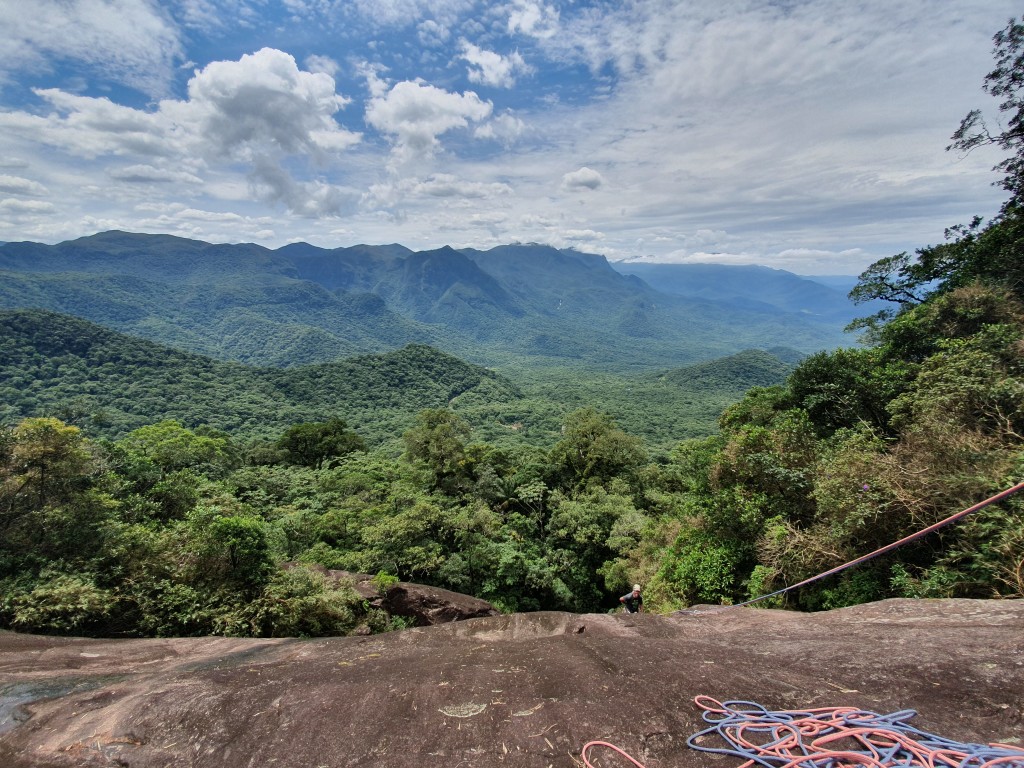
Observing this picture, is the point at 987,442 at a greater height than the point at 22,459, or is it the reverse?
the point at 987,442

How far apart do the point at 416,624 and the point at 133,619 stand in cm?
631

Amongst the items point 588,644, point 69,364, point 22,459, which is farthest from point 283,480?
point 69,364

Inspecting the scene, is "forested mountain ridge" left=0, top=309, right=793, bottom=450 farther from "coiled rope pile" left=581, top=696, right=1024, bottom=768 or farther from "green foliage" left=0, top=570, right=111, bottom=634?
"coiled rope pile" left=581, top=696, right=1024, bottom=768

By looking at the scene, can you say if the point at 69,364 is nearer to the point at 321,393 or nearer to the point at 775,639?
the point at 321,393

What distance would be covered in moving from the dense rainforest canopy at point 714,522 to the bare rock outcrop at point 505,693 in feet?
6.78

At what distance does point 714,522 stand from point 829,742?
847cm

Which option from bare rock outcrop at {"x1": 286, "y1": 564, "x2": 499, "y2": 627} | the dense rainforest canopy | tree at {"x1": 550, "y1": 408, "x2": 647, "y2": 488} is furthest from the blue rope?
tree at {"x1": 550, "y1": 408, "x2": 647, "y2": 488}

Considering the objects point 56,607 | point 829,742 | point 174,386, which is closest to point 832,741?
point 829,742

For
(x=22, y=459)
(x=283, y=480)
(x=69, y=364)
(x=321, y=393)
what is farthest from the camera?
(x=321, y=393)

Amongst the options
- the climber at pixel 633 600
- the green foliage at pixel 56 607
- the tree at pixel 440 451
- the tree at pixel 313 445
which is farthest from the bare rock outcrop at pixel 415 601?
the tree at pixel 313 445

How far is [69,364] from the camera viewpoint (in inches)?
3615

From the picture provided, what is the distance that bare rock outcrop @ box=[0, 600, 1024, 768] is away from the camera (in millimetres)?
4066

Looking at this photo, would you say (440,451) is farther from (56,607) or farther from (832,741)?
(832,741)

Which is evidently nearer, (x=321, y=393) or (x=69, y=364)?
(x=69, y=364)
